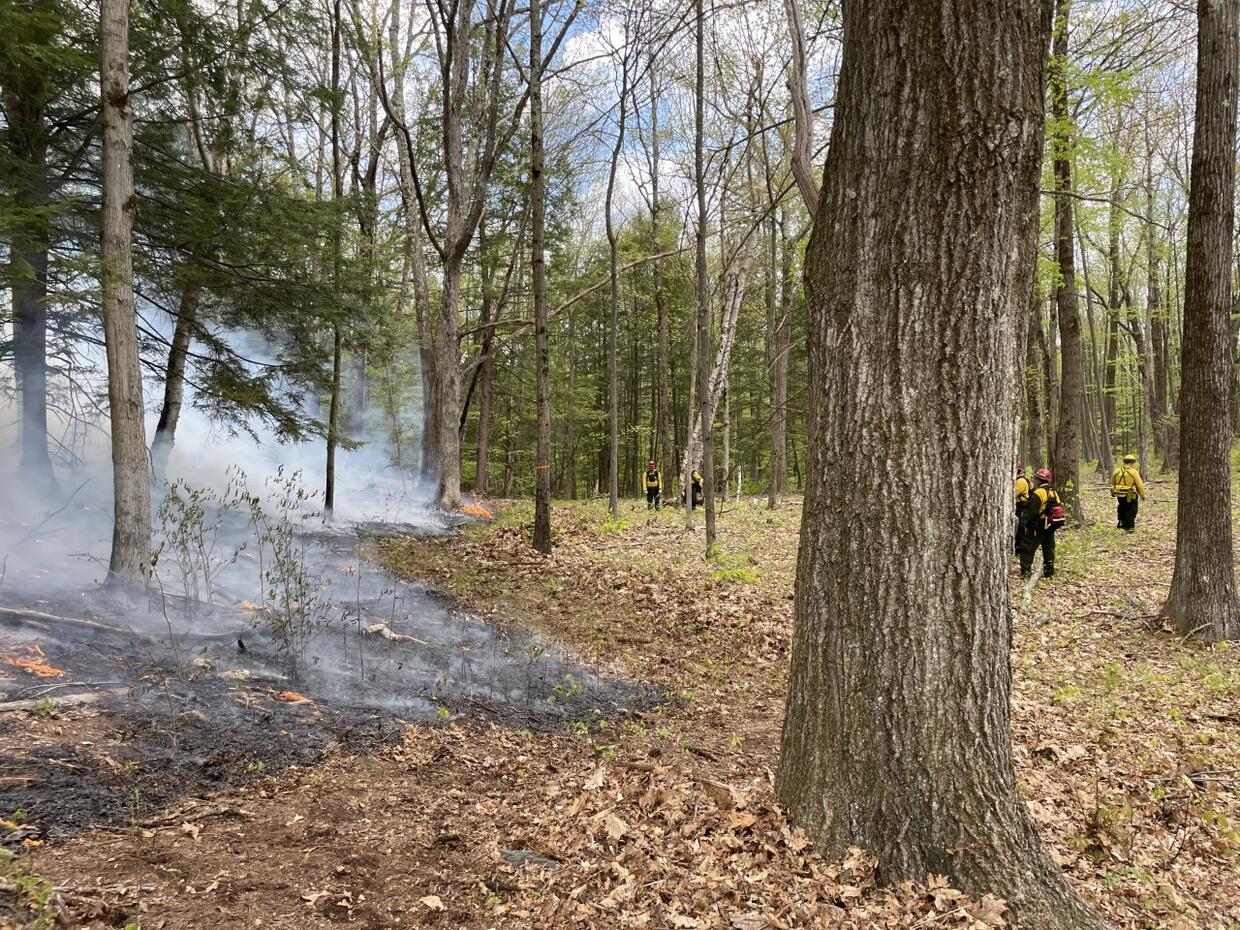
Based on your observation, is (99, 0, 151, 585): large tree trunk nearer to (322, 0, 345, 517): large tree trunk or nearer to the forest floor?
(322, 0, 345, 517): large tree trunk

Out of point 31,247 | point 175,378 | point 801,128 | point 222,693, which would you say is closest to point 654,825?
point 222,693

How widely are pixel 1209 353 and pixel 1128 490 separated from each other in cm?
719

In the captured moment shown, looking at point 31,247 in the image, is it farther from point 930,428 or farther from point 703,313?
point 703,313

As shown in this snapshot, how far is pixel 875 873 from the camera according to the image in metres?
2.78

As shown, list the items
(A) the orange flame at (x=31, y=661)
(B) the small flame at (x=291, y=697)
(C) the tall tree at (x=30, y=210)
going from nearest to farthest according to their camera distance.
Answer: (A) the orange flame at (x=31, y=661) → (B) the small flame at (x=291, y=697) → (C) the tall tree at (x=30, y=210)

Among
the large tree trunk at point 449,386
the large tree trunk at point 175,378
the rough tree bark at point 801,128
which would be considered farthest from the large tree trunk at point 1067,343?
the large tree trunk at point 175,378

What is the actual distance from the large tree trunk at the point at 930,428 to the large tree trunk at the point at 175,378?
9773 millimetres

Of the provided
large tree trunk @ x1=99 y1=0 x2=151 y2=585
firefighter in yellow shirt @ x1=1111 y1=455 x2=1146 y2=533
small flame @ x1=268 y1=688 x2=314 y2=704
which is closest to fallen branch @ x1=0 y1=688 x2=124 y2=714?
small flame @ x1=268 y1=688 x2=314 y2=704

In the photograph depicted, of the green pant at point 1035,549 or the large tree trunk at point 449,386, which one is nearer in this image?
the green pant at point 1035,549

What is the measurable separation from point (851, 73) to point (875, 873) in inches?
135

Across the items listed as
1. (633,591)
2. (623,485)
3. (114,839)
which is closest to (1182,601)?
(633,591)

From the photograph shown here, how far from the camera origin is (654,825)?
11.3 ft

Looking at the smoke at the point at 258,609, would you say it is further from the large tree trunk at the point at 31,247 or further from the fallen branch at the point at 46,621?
the large tree trunk at the point at 31,247

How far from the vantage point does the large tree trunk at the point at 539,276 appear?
33.4ft
